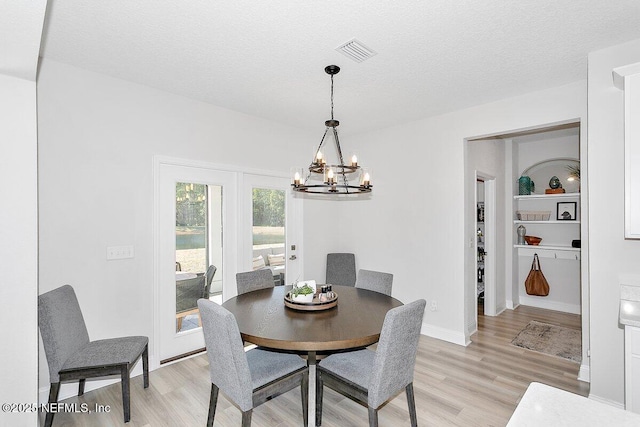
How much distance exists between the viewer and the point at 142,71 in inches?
106

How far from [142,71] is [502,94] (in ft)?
11.3

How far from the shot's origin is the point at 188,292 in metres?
3.30

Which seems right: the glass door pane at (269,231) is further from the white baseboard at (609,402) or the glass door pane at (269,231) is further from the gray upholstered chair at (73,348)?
the white baseboard at (609,402)

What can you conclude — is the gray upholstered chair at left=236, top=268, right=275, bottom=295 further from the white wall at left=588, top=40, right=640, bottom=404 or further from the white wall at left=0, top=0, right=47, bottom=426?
the white wall at left=588, top=40, right=640, bottom=404

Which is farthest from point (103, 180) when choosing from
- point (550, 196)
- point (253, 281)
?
point (550, 196)

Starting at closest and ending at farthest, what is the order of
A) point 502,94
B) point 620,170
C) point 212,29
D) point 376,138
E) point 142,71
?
point 212,29 → point 620,170 → point 142,71 → point 502,94 → point 376,138

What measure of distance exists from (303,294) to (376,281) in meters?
0.91

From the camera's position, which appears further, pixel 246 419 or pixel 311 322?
pixel 311 322

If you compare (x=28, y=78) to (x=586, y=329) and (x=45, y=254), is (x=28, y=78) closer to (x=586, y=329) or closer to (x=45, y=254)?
(x=45, y=254)

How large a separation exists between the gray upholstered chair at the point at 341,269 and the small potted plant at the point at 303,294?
2.13m

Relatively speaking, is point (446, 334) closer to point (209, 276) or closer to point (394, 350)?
point (394, 350)

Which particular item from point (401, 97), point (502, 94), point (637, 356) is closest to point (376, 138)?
point (401, 97)

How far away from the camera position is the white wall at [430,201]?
3.34 meters

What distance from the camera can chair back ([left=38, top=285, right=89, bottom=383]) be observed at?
211cm
